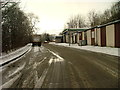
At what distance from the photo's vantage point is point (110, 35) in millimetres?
32312

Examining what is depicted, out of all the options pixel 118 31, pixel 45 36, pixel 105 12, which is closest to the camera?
pixel 118 31

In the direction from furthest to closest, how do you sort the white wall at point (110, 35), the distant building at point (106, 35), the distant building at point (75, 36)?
1. the distant building at point (75, 36)
2. the white wall at point (110, 35)
3. the distant building at point (106, 35)

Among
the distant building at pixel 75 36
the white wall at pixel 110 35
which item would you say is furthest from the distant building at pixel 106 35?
the distant building at pixel 75 36

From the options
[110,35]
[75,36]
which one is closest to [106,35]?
[110,35]

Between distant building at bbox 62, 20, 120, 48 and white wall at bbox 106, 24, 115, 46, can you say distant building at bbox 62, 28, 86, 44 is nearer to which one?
distant building at bbox 62, 20, 120, 48

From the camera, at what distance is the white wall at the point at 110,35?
3087cm

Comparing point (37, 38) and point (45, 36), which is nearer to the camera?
point (37, 38)

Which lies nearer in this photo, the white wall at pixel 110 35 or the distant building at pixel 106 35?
the distant building at pixel 106 35

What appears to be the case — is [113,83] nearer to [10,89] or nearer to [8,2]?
[10,89]

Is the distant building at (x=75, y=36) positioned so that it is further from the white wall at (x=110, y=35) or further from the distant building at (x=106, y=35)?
the white wall at (x=110, y=35)

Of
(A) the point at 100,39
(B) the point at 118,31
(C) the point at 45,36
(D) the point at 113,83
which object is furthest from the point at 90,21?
(D) the point at 113,83

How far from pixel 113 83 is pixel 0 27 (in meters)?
14.1

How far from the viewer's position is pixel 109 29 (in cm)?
3284

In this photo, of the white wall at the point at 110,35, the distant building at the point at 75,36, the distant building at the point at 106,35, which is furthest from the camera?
the distant building at the point at 75,36
